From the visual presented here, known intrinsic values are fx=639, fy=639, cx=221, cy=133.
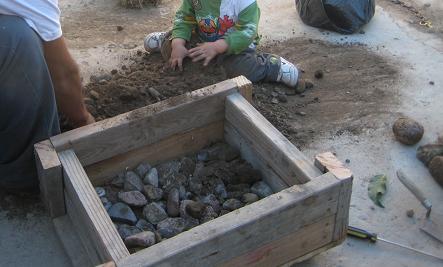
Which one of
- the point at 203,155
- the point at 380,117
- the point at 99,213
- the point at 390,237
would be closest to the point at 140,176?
the point at 203,155

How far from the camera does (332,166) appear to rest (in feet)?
8.70

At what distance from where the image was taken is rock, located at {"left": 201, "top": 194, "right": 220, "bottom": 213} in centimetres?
295

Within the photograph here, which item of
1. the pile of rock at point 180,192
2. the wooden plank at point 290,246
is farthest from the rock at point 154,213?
the wooden plank at point 290,246

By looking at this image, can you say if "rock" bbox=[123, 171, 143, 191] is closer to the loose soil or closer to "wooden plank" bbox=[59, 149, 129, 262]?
"wooden plank" bbox=[59, 149, 129, 262]

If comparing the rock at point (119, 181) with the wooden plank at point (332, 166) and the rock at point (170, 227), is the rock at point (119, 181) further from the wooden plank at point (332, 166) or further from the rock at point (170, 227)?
the wooden plank at point (332, 166)

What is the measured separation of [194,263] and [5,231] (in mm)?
1142

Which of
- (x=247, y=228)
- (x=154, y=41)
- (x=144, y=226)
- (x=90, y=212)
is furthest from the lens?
(x=154, y=41)

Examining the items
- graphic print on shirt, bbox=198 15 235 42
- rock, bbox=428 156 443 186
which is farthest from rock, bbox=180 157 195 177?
rock, bbox=428 156 443 186

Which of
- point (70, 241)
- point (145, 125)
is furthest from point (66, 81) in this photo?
point (70, 241)

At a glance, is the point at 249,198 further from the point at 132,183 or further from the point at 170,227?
the point at 132,183

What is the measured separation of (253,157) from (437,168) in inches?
38.4

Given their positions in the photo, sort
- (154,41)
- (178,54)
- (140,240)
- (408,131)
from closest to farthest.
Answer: (140,240) < (408,131) < (178,54) < (154,41)

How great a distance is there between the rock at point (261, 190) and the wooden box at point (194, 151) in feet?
0.14

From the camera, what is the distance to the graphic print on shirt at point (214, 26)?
155 inches
